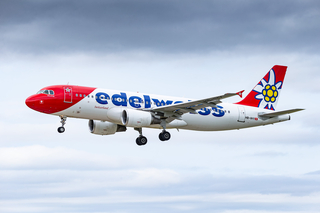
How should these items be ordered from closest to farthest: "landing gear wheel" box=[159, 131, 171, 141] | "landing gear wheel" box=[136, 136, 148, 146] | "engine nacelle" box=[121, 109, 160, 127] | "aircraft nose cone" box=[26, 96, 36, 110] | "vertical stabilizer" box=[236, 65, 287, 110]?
1. "aircraft nose cone" box=[26, 96, 36, 110]
2. "engine nacelle" box=[121, 109, 160, 127]
3. "landing gear wheel" box=[159, 131, 171, 141]
4. "landing gear wheel" box=[136, 136, 148, 146]
5. "vertical stabilizer" box=[236, 65, 287, 110]

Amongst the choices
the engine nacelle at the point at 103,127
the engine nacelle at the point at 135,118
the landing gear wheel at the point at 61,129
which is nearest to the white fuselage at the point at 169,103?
the engine nacelle at the point at 135,118

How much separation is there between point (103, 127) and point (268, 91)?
1761 cm

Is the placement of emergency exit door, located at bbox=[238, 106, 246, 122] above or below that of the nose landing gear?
above

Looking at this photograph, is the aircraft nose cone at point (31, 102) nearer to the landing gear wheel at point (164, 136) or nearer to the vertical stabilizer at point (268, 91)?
the landing gear wheel at point (164, 136)

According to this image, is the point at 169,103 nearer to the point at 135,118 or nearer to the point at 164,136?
the point at 164,136

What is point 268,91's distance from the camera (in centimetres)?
4984

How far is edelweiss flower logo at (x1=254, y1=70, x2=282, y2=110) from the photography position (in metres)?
48.9

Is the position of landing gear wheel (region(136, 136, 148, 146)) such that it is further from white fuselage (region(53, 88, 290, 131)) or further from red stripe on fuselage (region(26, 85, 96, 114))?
red stripe on fuselage (region(26, 85, 96, 114))

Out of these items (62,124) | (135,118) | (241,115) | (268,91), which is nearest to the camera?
(135,118)

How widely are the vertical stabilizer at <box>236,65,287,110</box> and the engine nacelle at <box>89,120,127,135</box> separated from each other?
12.9 m

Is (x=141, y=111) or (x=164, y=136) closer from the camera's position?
(x=141, y=111)

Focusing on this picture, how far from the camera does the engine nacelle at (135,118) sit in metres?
39.6

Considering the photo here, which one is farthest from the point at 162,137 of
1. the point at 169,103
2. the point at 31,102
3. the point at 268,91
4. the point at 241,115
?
the point at 268,91

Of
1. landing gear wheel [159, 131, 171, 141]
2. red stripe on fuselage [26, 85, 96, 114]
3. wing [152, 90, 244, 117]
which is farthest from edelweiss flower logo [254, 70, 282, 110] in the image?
red stripe on fuselage [26, 85, 96, 114]
